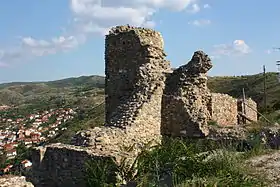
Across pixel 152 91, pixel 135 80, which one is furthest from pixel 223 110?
pixel 135 80

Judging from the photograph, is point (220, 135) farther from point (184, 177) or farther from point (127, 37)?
point (184, 177)

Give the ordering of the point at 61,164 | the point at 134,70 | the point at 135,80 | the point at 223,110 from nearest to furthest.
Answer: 1. the point at 61,164
2. the point at 135,80
3. the point at 134,70
4. the point at 223,110

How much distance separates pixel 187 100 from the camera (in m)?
13.9

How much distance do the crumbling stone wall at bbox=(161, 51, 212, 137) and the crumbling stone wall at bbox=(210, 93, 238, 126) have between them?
0.56m

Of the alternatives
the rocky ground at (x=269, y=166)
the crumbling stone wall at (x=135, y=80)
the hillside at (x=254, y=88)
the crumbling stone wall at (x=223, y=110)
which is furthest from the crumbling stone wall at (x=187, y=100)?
the hillside at (x=254, y=88)

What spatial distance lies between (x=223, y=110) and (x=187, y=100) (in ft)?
8.31

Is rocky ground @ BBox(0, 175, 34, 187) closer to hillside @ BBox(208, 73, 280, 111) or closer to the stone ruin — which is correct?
the stone ruin

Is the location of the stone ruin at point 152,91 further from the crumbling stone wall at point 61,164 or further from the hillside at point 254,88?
the hillside at point 254,88

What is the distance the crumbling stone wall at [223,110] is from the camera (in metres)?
15.0

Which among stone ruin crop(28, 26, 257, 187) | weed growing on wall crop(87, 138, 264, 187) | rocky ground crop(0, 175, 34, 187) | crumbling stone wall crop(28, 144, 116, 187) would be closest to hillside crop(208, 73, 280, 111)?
stone ruin crop(28, 26, 257, 187)

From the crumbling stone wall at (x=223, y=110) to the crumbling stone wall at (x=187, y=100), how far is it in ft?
1.83

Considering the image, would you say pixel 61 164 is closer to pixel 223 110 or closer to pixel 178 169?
pixel 178 169

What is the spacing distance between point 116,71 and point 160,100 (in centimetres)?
189

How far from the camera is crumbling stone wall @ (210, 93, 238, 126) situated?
15.0 meters
